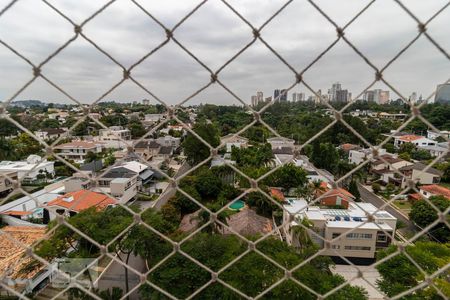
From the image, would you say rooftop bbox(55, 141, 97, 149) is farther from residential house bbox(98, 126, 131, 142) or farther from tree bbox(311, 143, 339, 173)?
tree bbox(311, 143, 339, 173)

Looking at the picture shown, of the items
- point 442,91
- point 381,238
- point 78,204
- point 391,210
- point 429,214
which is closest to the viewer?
point 442,91

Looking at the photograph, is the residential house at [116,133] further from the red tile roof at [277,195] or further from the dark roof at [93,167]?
the red tile roof at [277,195]

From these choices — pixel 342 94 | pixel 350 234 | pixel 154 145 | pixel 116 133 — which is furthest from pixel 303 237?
pixel 154 145

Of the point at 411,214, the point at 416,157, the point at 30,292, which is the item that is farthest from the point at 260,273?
the point at 416,157

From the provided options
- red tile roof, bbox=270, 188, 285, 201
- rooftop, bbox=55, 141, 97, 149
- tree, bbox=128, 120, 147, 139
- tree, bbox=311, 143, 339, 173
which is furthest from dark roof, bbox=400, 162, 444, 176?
rooftop, bbox=55, 141, 97, 149

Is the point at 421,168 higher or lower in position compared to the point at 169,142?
lower

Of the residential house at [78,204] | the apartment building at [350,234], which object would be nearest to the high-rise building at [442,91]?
the apartment building at [350,234]

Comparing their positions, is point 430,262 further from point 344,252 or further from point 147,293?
point 147,293

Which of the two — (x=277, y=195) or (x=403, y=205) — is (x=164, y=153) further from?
(x=403, y=205)
